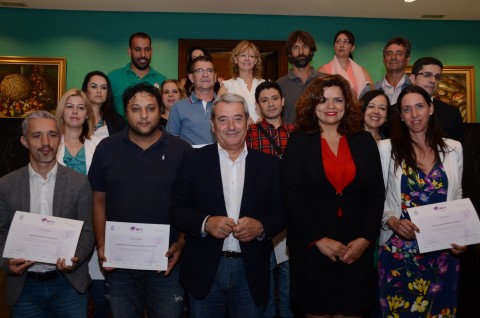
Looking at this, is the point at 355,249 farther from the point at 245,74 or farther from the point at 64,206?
the point at 245,74

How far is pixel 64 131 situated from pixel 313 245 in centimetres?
204

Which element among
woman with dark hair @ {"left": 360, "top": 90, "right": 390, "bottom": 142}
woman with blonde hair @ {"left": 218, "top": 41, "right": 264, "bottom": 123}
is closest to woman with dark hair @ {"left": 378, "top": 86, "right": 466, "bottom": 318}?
woman with dark hair @ {"left": 360, "top": 90, "right": 390, "bottom": 142}

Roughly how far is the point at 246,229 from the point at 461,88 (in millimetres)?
8179

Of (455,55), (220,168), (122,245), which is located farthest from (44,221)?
(455,55)

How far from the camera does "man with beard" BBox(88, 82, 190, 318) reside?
2662 millimetres

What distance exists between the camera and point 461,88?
908cm

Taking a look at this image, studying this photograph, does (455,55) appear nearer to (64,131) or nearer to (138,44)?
(138,44)

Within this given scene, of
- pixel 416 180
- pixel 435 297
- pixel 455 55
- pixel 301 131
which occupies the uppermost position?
pixel 455 55

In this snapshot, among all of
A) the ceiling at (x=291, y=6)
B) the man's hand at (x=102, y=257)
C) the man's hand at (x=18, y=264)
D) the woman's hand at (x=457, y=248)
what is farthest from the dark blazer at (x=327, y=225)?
the ceiling at (x=291, y=6)

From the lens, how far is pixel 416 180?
287cm

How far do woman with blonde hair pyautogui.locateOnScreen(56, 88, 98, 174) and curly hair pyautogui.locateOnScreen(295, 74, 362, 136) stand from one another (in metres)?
1.59

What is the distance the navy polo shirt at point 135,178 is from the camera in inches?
105

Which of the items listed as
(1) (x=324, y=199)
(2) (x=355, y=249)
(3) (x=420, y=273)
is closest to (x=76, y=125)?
(1) (x=324, y=199)

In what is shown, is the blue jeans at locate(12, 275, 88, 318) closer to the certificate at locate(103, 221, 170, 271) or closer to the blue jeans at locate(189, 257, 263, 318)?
the certificate at locate(103, 221, 170, 271)
